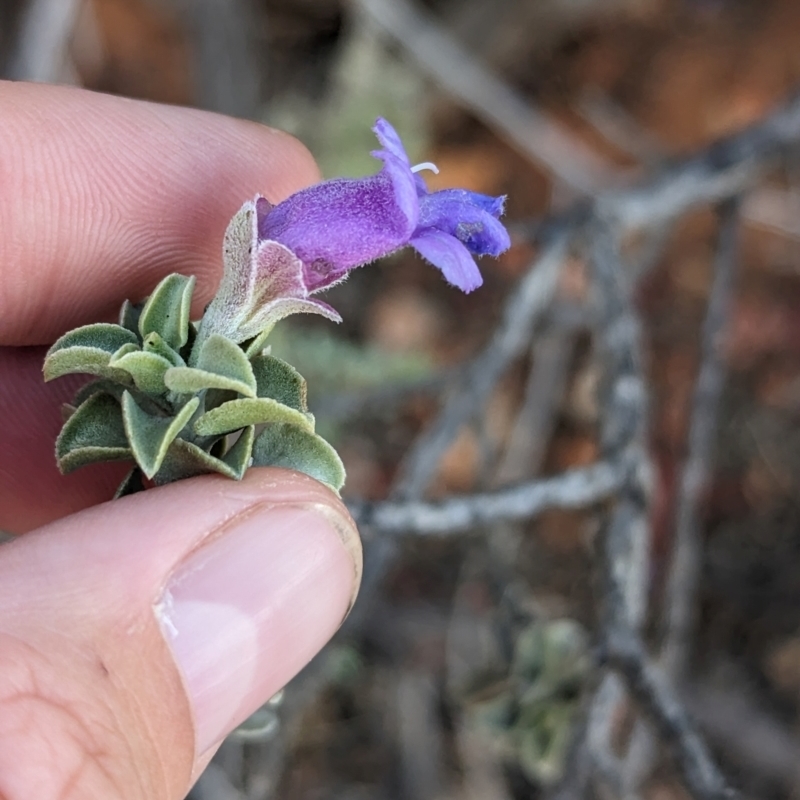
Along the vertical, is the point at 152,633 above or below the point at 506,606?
above

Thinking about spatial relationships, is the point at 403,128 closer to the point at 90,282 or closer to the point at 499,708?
the point at 90,282

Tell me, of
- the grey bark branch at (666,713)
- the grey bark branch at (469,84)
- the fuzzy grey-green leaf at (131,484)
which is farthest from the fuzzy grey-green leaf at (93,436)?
the grey bark branch at (469,84)

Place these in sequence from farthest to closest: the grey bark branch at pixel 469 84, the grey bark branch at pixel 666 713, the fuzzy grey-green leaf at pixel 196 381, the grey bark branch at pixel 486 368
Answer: the grey bark branch at pixel 469 84 < the grey bark branch at pixel 486 368 < the grey bark branch at pixel 666 713 < the fuzzy grey-green leaf at pixel 196 381

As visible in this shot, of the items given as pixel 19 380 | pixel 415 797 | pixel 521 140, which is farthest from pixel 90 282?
pixel 415 797

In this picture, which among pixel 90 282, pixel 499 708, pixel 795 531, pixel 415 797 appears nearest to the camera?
pixel 90 282

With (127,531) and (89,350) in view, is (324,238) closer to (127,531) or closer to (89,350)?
(89,350)

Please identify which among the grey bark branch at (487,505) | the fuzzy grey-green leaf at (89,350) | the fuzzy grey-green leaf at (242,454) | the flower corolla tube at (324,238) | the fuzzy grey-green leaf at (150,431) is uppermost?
the flower corolla tube at (324,238)

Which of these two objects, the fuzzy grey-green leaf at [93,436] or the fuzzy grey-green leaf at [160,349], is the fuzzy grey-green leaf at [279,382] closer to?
the fuzzy grey-green leaf at [160,349]

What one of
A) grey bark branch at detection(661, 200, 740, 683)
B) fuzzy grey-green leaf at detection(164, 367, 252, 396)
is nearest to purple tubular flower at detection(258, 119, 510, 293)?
fuzzy grey-green leaf at detection(164, 367, 252, 396)
